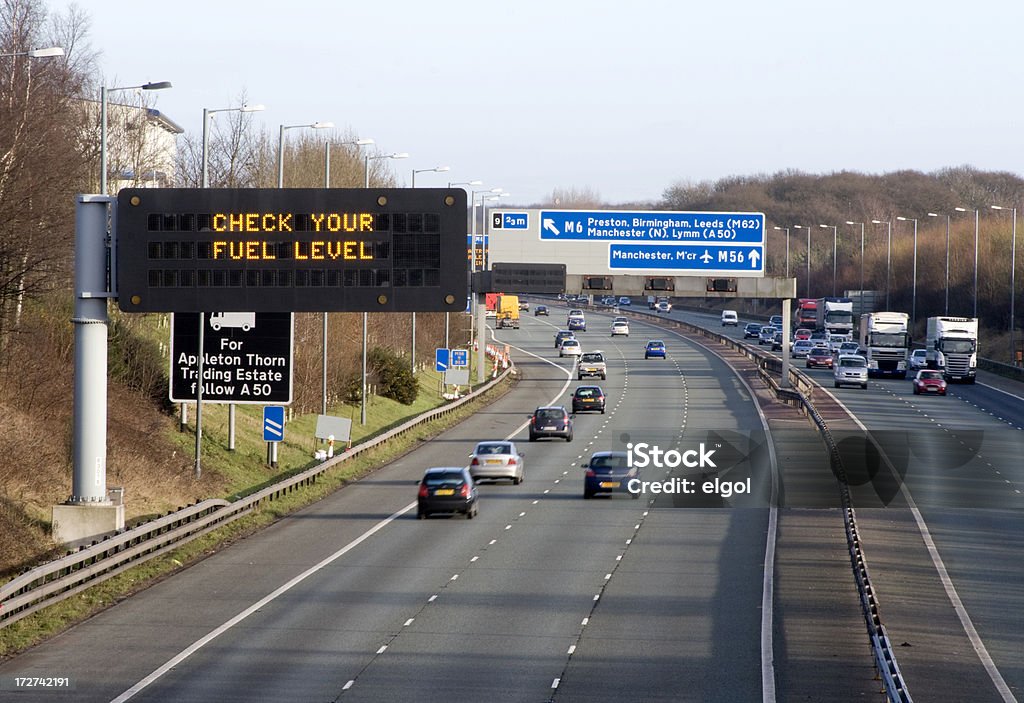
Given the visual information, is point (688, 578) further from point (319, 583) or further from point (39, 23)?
point (39, 23)

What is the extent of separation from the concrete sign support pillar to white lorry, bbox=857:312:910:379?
2754 inches

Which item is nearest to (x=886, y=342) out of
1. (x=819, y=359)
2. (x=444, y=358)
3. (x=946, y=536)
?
(x=819, y=359)

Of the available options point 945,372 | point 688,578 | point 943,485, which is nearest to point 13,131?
point 688,578

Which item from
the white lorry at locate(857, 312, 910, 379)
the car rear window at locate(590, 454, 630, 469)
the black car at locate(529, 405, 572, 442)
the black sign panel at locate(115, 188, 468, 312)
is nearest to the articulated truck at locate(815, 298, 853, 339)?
the white lorry at locate(857, 312, 910, 379)

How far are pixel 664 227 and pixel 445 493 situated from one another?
25108 mm

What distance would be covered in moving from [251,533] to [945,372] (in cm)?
6450

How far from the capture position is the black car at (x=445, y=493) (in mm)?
38500

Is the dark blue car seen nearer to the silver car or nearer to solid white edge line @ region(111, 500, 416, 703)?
the silver car

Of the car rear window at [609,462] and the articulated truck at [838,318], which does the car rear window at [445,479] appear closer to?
the car rear window at [609,462]

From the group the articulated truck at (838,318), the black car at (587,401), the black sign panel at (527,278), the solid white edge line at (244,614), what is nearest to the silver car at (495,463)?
the solid white edge line at (244,614)

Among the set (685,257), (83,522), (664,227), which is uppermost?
(664,227)

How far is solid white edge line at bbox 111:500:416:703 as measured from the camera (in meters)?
19.8

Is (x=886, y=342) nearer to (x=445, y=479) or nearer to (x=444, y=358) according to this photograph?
(x=444, y=358)

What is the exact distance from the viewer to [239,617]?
2497 cm
